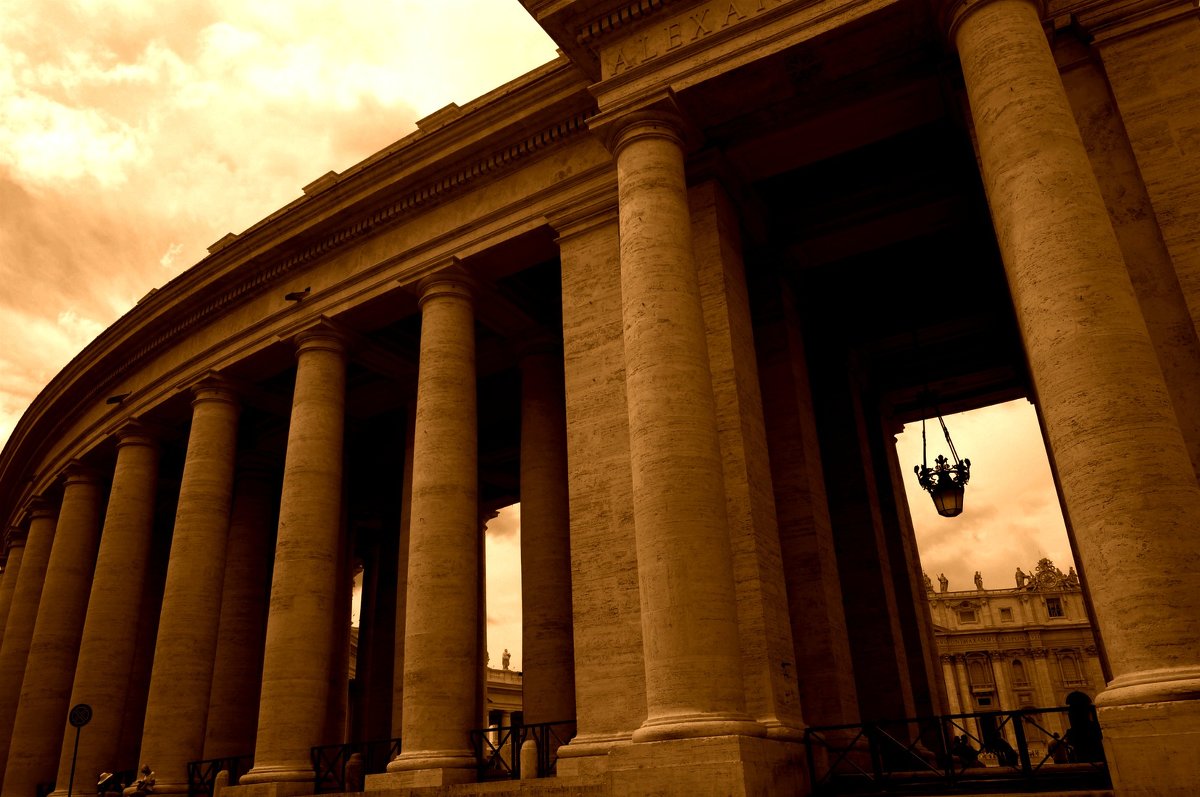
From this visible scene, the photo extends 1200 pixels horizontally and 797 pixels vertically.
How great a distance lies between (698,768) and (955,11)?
1425 centimetres

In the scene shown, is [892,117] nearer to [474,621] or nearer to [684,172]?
[684,172]

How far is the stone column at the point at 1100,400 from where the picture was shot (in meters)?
11.4

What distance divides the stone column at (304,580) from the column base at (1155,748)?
18.8m

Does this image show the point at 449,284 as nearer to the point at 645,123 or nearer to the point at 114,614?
the point at 645,123

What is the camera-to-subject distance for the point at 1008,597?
366ft

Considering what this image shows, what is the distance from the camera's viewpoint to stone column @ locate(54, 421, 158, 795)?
95.4ft

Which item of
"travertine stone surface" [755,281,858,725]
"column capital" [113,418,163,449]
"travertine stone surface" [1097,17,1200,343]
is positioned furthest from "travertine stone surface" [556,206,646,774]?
"column capital" [113,418,163,449]

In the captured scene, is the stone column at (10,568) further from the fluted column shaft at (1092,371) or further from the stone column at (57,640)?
the fluted column shaft at (1092,371)

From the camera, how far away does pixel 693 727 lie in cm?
1448

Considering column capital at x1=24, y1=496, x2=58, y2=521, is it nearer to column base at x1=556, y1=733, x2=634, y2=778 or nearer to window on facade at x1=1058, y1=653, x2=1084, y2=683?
column base at x1=556, y1=733, x2=634, y2=778

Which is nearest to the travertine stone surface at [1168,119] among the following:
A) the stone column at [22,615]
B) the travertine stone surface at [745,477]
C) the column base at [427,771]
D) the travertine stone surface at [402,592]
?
the travertine stone surface at [745,477]

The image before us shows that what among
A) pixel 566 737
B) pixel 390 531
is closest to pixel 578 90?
pixel 566 737

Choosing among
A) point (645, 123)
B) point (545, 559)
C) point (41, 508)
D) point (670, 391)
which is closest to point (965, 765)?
point (670, 391)

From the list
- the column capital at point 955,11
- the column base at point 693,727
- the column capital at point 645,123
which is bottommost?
the column base at point 693,727
